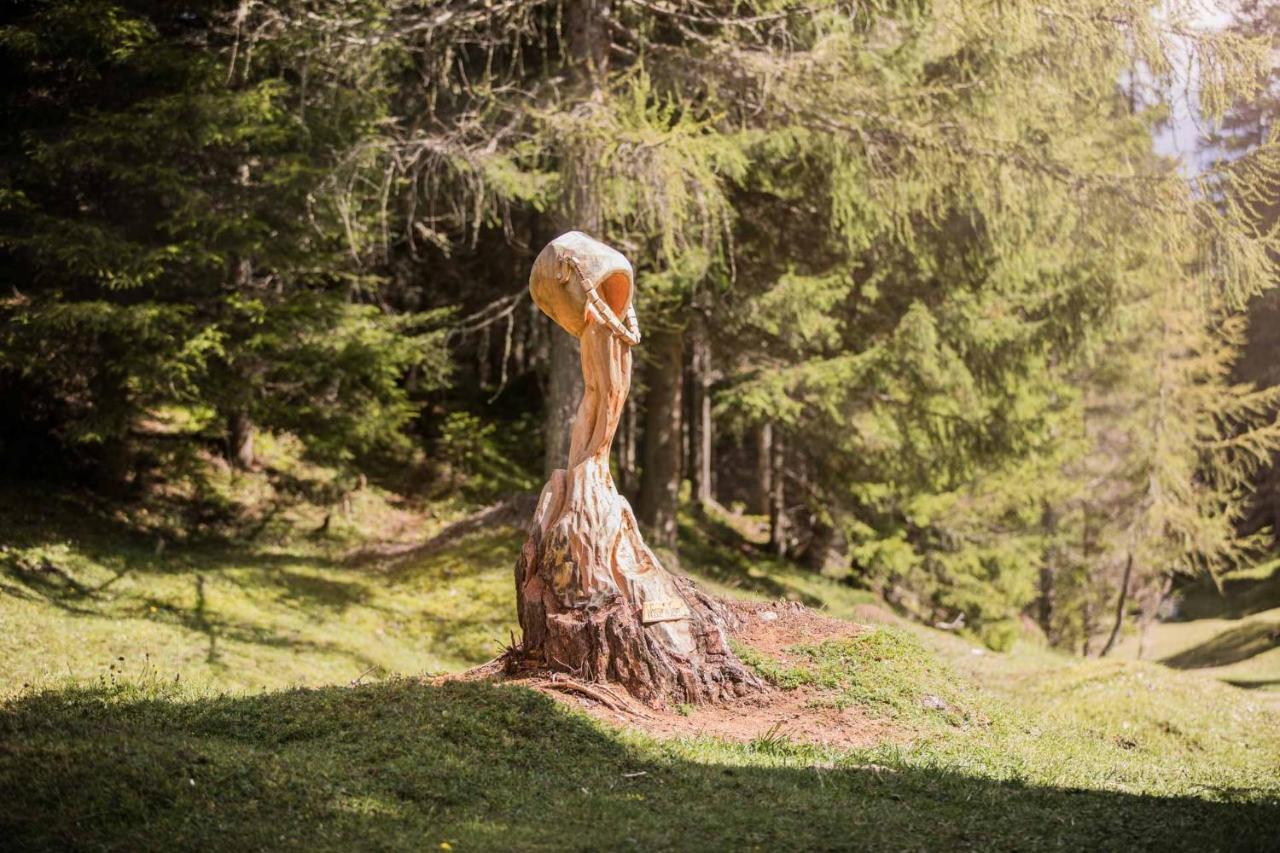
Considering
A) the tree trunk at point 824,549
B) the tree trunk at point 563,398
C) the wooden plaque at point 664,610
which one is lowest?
the tree trunk at point 824,549

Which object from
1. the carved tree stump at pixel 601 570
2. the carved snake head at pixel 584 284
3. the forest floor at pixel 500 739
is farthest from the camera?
the carved snake head at pixel 584 284

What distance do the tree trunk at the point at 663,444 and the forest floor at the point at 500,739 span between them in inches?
118

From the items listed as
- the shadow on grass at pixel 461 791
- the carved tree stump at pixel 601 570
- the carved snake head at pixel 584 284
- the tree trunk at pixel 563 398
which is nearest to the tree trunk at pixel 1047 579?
the tree trunk at pixel 563 398

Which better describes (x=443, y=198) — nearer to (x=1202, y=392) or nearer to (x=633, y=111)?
(x=633, y=111)

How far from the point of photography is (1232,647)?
1797 cm

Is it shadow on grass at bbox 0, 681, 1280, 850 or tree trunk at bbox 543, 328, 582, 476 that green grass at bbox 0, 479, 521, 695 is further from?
tree trunk at bbox 543, 328, 582, 476

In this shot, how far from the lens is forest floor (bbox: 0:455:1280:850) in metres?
4.79

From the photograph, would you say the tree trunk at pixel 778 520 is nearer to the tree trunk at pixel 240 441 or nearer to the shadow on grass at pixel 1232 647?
the shadow on grass at pixel 1232 647

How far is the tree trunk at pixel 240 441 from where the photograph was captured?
15773 millimetres

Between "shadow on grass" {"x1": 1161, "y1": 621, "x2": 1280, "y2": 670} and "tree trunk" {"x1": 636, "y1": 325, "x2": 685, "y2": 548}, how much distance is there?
29.8ft

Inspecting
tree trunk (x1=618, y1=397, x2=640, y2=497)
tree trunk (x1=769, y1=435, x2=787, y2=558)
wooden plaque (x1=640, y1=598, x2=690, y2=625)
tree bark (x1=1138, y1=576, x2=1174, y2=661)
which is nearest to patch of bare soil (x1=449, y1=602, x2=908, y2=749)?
wooden plaque (x1=640, y1=598, x2=690, y2=625)

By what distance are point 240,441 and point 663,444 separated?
247 inches

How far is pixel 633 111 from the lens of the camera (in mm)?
10906

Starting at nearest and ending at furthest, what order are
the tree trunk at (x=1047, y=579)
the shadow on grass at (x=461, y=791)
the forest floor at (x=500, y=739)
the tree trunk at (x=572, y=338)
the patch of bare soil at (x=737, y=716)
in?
the shadow on grass at (x=461, y=791), the forest floor at (x=500, y=739), the patch of bare soil at (x=737, y=716), the tree trunk at (x=572, y=338), the tree trunk at (x=1047, y=579)
